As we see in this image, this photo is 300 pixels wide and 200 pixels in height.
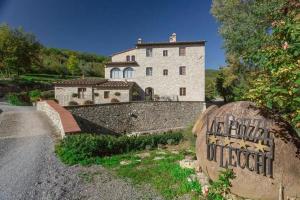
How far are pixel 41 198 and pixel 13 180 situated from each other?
1.86 m

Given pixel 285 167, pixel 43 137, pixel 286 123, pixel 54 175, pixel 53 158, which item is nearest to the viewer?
pixel 285 167

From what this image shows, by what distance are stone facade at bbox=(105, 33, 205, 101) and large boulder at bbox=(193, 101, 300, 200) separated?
26.8 m

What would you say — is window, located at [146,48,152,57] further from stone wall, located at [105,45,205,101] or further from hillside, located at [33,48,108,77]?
hillside, located at [33,48,108,77]

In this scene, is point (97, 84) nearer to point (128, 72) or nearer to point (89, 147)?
point (128, 72)

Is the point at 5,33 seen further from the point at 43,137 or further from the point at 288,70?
the point at 288,70

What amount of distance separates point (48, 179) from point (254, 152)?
6.62 meters

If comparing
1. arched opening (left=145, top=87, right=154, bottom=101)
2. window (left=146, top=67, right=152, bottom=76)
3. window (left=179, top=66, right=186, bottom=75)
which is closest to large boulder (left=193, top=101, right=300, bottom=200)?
window (left=179, top=66, right=186, bottom=75)

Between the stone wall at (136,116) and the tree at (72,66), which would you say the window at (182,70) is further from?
the tree at (72,66)

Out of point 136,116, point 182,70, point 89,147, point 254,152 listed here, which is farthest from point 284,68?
point 182,70

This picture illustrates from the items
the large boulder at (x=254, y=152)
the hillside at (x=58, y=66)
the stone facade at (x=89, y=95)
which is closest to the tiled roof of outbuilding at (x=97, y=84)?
the stone facade at (x=89, y=95)

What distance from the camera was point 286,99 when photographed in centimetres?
562

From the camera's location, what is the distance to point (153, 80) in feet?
118

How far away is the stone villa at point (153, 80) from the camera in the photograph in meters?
33.3

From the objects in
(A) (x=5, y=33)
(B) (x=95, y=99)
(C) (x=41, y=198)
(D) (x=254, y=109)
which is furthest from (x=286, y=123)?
(A) (x=5, y=33)
